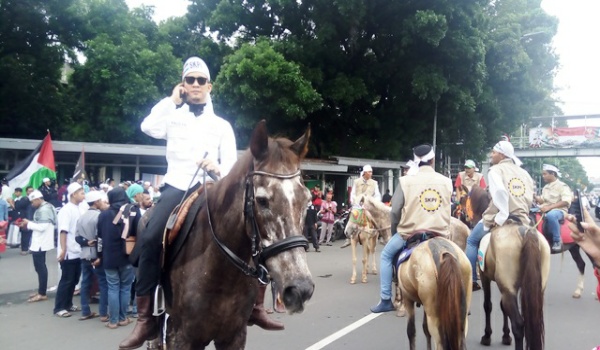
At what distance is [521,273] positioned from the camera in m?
5.80

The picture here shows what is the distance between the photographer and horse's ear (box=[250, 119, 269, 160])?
2.76 meters

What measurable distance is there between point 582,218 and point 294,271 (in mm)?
2657

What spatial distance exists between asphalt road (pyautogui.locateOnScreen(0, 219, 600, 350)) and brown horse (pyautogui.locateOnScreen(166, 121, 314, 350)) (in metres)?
3.30

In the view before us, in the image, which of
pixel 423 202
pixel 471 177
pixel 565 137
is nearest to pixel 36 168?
pixel 423 202

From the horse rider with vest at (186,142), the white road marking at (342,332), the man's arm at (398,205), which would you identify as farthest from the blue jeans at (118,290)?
the man's arm at (398,205)

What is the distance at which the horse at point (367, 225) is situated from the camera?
10328 mm

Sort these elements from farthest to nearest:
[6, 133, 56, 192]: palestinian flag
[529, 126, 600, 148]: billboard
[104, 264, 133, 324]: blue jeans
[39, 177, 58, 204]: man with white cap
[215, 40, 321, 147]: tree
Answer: [529, 126, 600, 148]: billboard < [215, 40, 321, 147]: tree < [39, 177, 58, 204]: man with white cap < [6, 133, 56, 192]: palestinian flag < [104, 264, 133, 324]: blue jeans

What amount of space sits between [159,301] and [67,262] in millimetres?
5657

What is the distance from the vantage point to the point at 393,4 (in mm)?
20688

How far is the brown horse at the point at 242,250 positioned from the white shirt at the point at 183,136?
453mm

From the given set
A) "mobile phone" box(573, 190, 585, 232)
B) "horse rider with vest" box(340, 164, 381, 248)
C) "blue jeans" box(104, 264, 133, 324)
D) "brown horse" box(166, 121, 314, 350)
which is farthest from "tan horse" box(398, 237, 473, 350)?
"horse rider with vest" box(340, 164, 381, 248)

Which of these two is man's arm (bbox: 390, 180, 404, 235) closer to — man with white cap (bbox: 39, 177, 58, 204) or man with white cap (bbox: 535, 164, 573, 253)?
man with white cap (bbox: 535, 164, 573, 253)

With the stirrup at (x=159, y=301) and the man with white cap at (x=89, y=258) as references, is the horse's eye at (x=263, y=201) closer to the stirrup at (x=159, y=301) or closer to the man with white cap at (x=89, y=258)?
the stirrup at (x=159, y=301)

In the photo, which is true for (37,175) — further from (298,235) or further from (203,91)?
(298,235)
